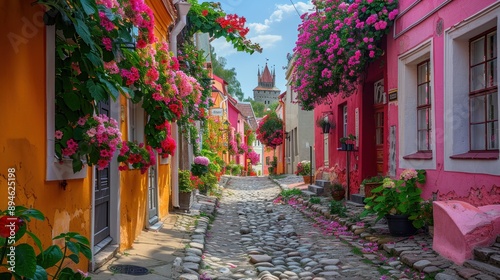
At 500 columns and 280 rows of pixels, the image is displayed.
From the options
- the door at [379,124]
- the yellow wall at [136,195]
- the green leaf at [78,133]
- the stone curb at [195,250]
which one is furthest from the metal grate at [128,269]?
the door at [379,124]

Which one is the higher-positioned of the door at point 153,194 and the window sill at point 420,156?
the window sill at point 420,156

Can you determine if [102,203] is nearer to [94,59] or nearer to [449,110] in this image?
[94,59]

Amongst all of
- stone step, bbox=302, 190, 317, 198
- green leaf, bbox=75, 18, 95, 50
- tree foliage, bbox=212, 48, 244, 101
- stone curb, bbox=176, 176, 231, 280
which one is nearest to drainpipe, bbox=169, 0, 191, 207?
stone curb, bbox=176, 176, 231, 280

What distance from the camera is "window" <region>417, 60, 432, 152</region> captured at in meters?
7.44

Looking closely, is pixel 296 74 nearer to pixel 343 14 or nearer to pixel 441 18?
pixel 343 14

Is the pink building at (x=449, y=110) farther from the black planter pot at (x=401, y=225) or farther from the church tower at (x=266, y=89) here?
the church tower at (x=266, y=89)

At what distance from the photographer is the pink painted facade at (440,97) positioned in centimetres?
558

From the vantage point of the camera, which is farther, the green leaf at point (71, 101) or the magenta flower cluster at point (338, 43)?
the magenta flower cluster at point (338, 43)

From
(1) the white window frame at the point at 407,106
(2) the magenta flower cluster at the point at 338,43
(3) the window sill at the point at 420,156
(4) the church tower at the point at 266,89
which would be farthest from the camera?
→ (4) the church tower at the point at 266,89

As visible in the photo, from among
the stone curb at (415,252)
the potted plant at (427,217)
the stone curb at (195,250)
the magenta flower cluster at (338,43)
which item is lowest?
the stone curb at (195,250)

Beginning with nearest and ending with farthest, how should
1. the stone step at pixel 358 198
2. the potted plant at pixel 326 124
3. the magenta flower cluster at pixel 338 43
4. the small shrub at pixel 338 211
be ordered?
the magenta flower cluster at pixel 338 43, the small shrub at pixel 338 211, the stone step at pixel 358 198, the potted plant at pixel 326 124

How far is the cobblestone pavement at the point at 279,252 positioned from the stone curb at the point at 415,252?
215 mm

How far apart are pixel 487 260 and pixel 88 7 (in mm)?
4250

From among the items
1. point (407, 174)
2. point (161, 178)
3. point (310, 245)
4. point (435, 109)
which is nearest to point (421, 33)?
point (435, 109)
